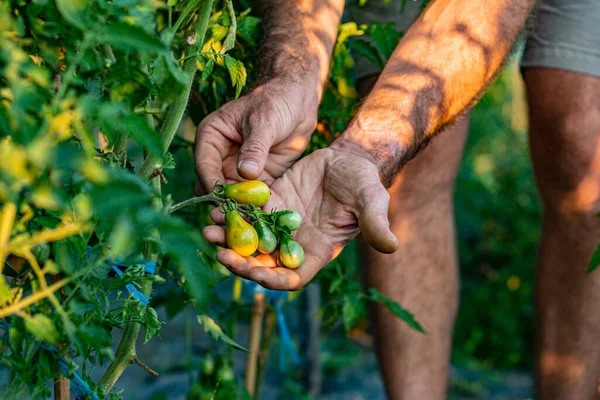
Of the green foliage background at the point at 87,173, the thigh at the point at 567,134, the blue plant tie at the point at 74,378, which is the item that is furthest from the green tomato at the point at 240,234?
the thigh at the point at 567,134

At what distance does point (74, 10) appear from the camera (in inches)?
28.4

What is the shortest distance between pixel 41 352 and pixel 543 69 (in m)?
1.73

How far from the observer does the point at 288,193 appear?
155 cm

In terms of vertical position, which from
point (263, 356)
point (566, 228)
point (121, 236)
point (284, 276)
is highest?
point (121, 236)

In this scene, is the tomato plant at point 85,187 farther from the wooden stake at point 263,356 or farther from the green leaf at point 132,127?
the wooden stake at point 263,356

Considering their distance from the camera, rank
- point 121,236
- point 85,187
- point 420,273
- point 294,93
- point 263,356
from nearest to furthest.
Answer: point 121,236 < point 85,187 < point 294,93 < point 263,356 < point 420,273

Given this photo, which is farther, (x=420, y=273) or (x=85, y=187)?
(x=420, y=273)

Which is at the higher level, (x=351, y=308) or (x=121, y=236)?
(x=121, y=236)

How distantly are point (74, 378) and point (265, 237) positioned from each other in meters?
0.45

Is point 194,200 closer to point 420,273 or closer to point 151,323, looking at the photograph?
point 151,323

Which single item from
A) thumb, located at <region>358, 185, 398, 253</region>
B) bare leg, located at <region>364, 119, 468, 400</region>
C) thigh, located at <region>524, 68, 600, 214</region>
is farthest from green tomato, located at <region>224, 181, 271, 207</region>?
thigh, located at <region>524, 68, 600, 214</region>

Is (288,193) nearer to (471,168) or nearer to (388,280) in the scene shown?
(388,280)

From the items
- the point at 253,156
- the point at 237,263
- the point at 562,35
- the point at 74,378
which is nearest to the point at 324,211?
the point at 253,156

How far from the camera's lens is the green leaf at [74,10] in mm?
708
